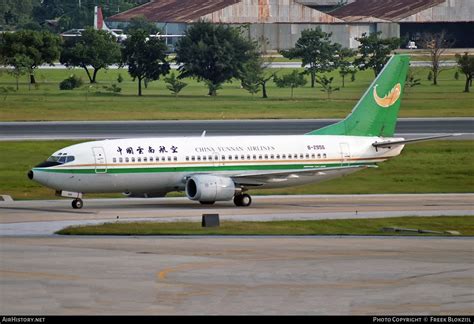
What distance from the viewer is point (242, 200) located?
6188 centimetres

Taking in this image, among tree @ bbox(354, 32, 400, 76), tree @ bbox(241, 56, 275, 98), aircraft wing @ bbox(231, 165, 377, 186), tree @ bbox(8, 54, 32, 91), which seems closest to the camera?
aircraft wing @ bbox(231, 165, 377, 186)

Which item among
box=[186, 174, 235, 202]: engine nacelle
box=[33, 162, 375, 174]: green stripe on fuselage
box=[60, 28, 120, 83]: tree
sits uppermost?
box=[60, 28, 120, 83]: tree

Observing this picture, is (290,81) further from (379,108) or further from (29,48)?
(379,108)

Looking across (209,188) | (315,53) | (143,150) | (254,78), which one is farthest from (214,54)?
(209,188)

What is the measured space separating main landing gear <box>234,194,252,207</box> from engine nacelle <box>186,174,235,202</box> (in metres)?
0.83

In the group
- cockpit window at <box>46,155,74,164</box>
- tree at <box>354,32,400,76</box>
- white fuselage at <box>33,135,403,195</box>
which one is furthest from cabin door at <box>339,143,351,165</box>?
tree at <box>354,32,400,76</box>

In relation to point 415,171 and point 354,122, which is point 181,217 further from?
point 415,171

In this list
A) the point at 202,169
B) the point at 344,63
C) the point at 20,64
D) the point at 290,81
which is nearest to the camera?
the point at 202,169

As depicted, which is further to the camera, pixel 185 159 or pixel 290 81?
pixel 290 81

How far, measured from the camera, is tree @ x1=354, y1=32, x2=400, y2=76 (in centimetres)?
16612

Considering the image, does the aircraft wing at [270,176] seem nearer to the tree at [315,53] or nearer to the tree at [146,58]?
the tree at [146,58]

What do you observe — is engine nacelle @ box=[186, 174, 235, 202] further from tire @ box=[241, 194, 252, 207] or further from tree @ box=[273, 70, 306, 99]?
tree @ box=[273, 70, 306, 99]

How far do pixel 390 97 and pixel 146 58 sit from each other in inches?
3511

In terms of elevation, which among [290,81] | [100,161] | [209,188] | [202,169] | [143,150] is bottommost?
[209,188]
